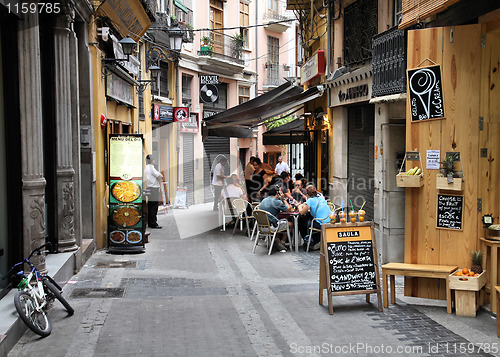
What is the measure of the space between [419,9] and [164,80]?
57.6 ft

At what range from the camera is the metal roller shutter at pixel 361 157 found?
12.1m

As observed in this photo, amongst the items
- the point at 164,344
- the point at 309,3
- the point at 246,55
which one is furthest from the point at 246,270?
the point at 246,55

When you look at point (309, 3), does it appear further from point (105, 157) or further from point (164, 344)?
point (164, 344)

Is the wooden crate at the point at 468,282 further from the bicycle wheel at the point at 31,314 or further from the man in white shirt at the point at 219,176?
the man in white shirt at the point at 219,176

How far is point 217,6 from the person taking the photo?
28922 millimetres

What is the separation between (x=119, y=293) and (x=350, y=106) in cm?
787

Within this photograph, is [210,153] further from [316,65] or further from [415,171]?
[415,171]

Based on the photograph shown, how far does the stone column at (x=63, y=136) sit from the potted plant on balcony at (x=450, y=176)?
5851 mm

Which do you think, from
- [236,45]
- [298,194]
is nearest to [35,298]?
[298,194]

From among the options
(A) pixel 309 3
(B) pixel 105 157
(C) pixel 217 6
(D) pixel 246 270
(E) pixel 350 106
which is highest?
(C) pixel 217 6

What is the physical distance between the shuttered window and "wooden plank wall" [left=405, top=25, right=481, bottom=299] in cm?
23

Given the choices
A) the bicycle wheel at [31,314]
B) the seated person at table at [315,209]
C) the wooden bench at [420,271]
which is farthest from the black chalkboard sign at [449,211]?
the bicycle wheel at [31,314]

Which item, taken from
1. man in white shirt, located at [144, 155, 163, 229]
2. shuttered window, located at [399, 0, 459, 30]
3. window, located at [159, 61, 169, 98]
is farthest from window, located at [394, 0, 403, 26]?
A: window, located at [159, 61, 169, 98]

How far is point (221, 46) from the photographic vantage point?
2883cm
